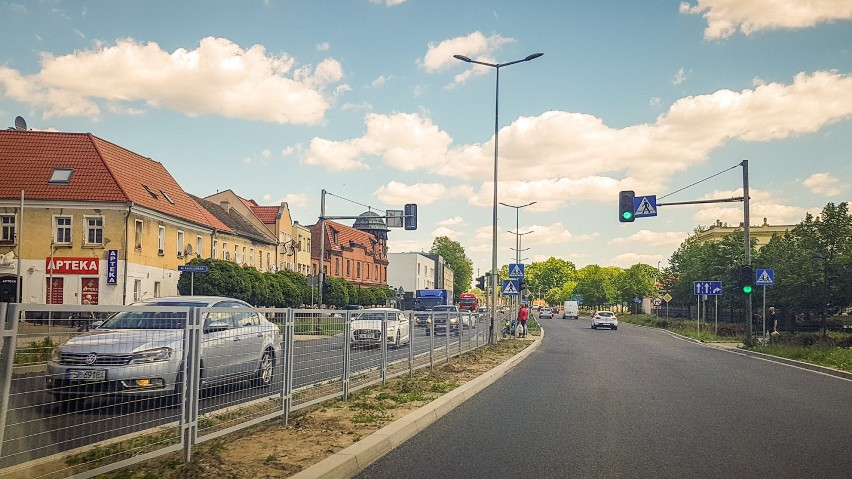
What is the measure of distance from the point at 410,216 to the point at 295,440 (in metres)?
28.6

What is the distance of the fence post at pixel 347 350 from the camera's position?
33.8 feet

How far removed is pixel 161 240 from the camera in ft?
134

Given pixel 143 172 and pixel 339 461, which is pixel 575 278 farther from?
pixel 339 461

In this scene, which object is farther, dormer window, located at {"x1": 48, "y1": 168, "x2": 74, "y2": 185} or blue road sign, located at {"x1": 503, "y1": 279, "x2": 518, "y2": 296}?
dormer window, located at {"x1": 48, "y1": 168, "x2": 74, "y2": 185}

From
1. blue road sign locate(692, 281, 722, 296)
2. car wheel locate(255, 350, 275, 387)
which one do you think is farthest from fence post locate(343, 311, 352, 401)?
blue road sign locate(692, 281, 722, 296)

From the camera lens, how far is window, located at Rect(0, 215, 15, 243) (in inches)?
1471

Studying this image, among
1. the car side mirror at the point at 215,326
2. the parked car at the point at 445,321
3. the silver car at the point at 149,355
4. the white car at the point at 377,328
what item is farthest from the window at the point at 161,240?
the car side mirror at the point at 215,326

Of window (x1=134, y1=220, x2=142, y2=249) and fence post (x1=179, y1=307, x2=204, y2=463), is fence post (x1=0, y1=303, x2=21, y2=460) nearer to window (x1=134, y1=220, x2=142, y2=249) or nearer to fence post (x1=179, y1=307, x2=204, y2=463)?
fence post (x1=179, y1=307, x2=204, y2=463)

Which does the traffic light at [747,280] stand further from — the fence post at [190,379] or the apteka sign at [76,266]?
the apteka sign at [76,266]

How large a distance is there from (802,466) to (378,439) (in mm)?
4051

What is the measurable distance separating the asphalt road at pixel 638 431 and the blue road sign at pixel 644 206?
11.1 metres

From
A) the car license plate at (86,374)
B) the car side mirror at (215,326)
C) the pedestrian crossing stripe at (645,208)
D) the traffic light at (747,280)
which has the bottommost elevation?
the car license plate at (86,374)

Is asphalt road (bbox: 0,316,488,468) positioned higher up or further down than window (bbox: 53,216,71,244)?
further down

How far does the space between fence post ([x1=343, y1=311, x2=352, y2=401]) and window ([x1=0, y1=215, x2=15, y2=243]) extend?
110 feet
